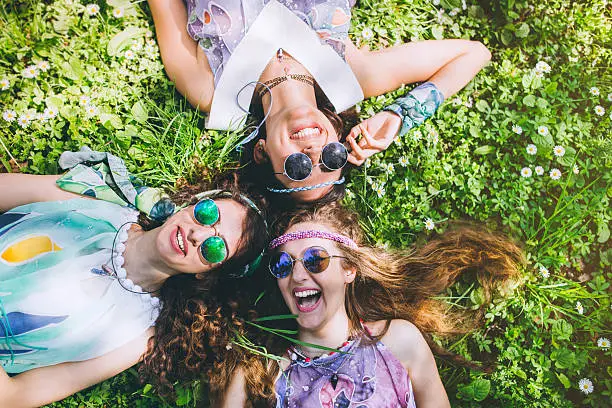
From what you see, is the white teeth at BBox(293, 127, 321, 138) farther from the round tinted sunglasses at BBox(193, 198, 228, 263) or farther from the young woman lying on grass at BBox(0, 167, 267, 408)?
the round tinted sunglasses at BBox(193, 198, 228, 263)

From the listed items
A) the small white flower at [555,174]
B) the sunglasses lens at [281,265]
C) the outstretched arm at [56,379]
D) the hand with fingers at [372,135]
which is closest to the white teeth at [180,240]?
the sunglasses lens at [281,265]

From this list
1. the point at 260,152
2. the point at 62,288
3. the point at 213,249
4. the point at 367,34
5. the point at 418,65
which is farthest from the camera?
the point at 367,34

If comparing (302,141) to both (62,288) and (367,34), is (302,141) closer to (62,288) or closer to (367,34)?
(367,34)

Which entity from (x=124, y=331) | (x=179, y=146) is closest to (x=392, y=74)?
(x=179, y=146)

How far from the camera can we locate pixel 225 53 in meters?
3.82

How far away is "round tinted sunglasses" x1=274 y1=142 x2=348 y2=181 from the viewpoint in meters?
3.34

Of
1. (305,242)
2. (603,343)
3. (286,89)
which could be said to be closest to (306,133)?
(286,89)

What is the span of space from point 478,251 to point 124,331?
2637 mm

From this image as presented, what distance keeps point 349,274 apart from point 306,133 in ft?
3.25

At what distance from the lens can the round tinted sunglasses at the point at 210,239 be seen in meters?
3.00

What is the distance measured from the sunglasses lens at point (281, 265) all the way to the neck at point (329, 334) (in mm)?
459

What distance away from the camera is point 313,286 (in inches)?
129

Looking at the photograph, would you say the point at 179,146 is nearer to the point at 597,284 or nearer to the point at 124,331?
the point at 124,331

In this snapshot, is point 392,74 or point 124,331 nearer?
point 124,331
